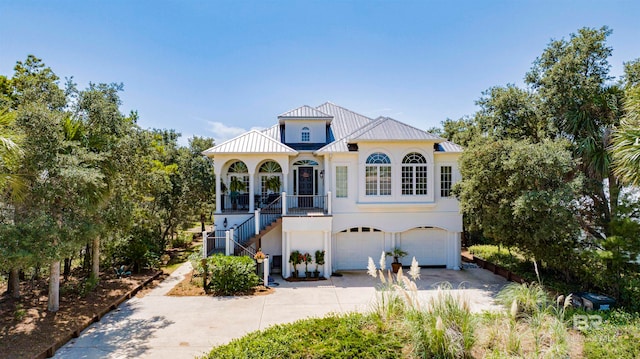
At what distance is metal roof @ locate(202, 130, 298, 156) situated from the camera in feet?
53.7

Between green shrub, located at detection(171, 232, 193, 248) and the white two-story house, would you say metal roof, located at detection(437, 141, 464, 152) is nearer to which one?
the white two-story house

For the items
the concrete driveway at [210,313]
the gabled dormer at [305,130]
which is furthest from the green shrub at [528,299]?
the gabled dormer at [305,130]

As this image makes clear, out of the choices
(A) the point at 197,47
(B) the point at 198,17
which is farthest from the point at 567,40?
(A) the point at 197,47

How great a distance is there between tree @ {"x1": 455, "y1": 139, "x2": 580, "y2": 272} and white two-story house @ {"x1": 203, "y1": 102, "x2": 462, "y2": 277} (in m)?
2.86

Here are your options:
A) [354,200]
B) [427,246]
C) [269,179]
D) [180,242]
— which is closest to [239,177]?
[269,179]

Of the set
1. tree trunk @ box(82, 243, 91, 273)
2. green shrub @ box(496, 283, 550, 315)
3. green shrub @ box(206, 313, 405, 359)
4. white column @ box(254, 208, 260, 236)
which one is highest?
white column @ box(254, 208, 260, 236)

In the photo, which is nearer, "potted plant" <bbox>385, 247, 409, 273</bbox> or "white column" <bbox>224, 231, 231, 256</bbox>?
"white column" <bbox>224, 231, 231, 256</bbox>

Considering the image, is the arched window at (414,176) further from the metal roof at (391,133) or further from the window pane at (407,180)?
the metal roof at (391,133)

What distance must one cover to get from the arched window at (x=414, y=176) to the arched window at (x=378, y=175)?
0.83 meters

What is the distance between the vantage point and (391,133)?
16375 millimetres

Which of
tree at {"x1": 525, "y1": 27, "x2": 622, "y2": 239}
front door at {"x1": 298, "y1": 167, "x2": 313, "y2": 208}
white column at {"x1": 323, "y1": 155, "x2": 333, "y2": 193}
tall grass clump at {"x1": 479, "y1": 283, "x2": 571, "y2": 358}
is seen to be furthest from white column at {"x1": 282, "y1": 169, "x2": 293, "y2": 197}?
tree at {"x1": 525, "y1": 27, "x2": 622, "y2": 239}

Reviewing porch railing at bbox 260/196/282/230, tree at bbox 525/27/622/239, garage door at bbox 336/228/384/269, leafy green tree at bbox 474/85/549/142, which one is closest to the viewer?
tree at bbox 525/27/622/239

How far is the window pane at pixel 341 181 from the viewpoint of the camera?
1669cm

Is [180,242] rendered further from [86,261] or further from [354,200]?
[354,200]
